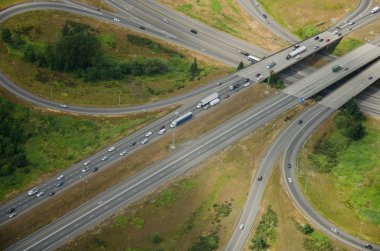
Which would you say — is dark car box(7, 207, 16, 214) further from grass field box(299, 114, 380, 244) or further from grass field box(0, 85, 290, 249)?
grass field box(299, 114, 380, 244)

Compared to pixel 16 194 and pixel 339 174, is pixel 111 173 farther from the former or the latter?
pixel 339 174

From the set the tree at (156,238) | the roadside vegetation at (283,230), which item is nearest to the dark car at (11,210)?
the tree at (156,238)

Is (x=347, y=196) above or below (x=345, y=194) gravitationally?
below

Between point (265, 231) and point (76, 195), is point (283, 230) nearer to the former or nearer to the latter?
point (265, 231)

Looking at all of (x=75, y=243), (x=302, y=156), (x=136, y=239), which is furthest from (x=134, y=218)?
(x=302, y=156)

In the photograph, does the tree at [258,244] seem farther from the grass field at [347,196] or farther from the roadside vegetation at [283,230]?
the grass field at [347,196]

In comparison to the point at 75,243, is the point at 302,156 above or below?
above

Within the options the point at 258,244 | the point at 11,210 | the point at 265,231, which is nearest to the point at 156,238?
the point at 258,244
